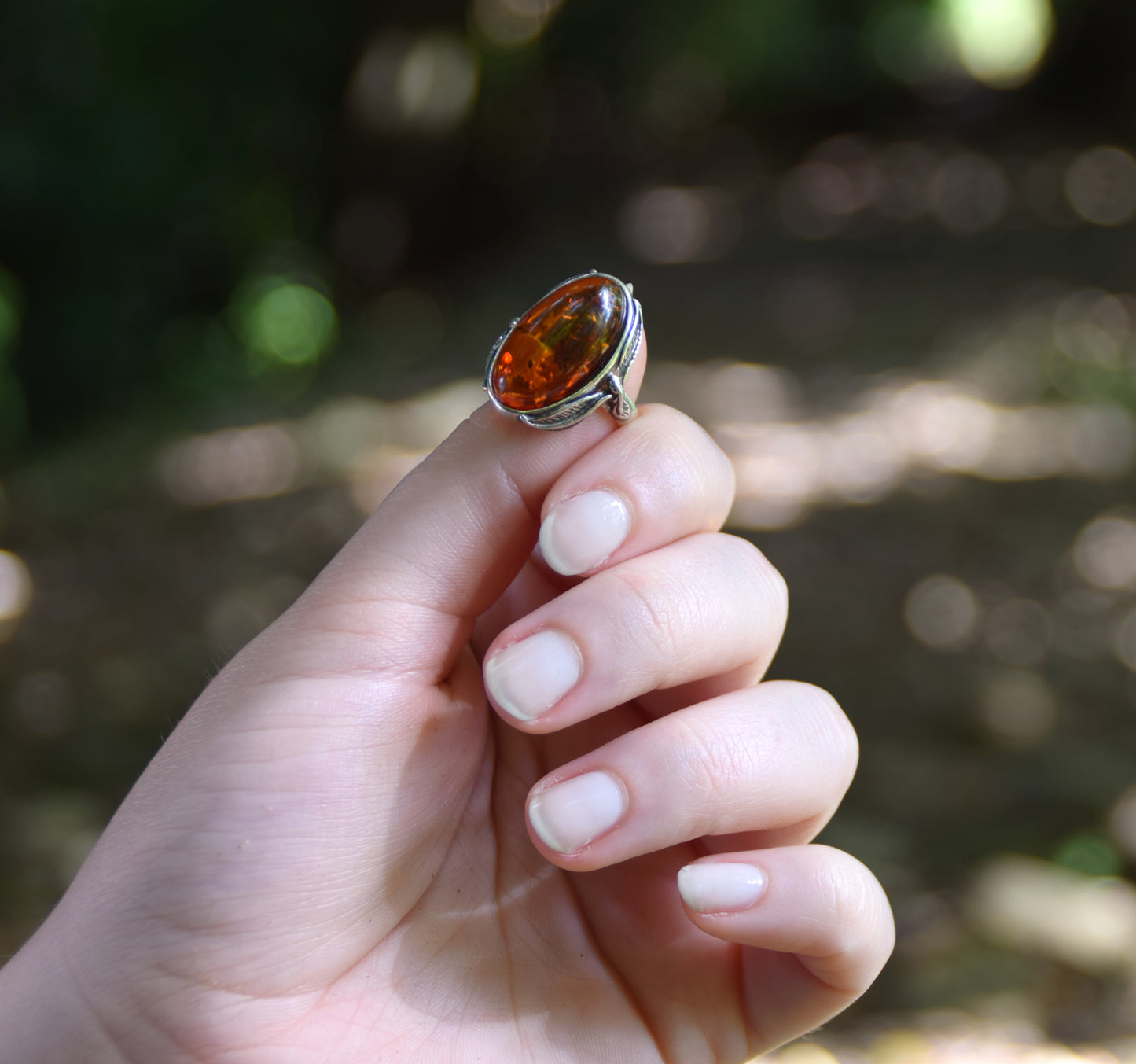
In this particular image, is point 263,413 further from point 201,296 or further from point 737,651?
point 737,651

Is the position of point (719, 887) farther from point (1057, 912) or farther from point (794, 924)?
point (1057, 912)

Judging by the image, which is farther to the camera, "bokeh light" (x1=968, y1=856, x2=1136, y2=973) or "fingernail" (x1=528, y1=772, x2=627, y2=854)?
"bokeh light" (x1=968, y1=856, x2=1136, y2=973)

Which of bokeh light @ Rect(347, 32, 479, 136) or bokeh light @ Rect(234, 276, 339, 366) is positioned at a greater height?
bokeh light @ Rect(347, 32, 479, 136)

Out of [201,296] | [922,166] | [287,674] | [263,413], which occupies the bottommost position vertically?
[922,166]

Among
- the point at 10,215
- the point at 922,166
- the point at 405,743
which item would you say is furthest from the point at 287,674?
the point at 922,166

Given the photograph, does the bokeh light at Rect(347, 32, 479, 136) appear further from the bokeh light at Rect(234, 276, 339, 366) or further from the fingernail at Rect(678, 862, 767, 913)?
the fingernail at Rect(678, 862, 767, 913)

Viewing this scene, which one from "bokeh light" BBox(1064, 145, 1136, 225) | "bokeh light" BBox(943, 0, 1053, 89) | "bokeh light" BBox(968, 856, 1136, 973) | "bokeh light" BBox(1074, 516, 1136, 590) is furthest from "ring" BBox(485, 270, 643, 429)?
"bokeh light" BBox(1064, 145, 1136, 225)

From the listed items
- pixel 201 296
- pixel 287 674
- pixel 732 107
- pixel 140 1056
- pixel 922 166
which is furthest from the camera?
pixel 732 107

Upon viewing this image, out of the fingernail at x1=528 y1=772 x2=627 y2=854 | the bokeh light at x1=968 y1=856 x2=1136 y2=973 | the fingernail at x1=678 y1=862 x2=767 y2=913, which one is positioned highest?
the fingernail at x1=528 y1=772 x2=627 y2=854
